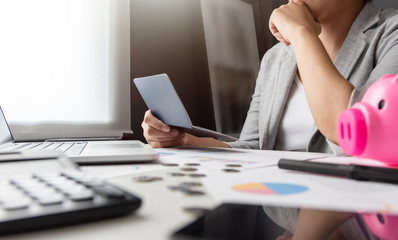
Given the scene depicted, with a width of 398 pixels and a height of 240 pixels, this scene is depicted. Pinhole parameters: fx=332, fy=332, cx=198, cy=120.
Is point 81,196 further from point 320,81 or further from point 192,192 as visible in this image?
point 320,81

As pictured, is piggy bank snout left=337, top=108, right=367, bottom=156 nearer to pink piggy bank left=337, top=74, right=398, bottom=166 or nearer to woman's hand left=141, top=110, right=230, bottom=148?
pink piggy bank left=337, top=74, right=398, bottom=166

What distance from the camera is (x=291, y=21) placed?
0.85 meters

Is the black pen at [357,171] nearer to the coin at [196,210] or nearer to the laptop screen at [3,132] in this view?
the coin at [196,210]

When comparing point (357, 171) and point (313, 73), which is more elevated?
point (313, 73)

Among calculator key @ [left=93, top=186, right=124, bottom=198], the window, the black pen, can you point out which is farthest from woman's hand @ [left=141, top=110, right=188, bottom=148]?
the window

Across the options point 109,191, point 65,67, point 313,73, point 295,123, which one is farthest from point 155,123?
point 65,67

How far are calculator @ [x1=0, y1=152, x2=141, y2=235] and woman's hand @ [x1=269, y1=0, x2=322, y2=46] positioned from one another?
68 centimetres

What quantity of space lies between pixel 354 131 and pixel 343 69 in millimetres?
637

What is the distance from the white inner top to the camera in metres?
1.09

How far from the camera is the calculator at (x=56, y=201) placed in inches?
8.0

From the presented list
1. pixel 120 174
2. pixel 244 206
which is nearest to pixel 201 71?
pixel 120 174

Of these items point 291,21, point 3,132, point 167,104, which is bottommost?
point 3,132

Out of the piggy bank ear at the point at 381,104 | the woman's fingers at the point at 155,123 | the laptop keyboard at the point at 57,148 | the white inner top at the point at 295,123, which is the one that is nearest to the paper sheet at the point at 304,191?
the piggy bank ear at the point at 381,104

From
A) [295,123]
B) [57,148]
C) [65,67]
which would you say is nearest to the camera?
[57,148]
